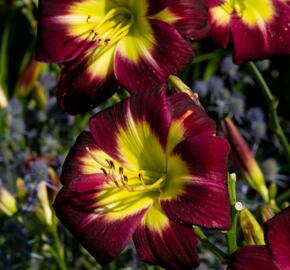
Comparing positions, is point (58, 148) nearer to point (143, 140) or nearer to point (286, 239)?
point (143, 140)

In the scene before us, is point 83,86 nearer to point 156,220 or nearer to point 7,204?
point 156,220

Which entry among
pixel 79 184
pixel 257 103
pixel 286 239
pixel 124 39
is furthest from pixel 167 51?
pixel 257 103

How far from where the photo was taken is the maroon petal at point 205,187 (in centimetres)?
106

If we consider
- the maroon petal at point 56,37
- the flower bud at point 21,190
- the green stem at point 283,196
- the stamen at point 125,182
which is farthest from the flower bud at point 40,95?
the stamen at point 125,182

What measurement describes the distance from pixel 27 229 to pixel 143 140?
58 centimetres

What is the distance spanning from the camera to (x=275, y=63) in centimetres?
284

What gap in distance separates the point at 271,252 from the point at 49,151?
1.19m

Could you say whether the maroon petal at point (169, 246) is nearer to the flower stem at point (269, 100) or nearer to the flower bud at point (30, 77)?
the flower stem at point (269, 100)

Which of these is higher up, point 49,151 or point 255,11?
point 255,11

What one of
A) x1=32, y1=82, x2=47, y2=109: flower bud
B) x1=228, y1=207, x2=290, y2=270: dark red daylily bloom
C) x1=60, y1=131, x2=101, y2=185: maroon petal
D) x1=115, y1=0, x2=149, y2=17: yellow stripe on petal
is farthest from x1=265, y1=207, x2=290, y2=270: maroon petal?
x1=32, y1=82, x2=47, y2=109: flower bud

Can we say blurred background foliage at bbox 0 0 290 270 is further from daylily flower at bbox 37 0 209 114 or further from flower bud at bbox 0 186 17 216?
daylily flower at bbox 37 0 209 114

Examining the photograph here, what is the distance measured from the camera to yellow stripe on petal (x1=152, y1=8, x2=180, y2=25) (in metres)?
1.24

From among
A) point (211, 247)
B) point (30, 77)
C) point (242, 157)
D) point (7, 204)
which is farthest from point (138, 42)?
point (30, 77)

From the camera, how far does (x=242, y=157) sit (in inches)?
65.8
